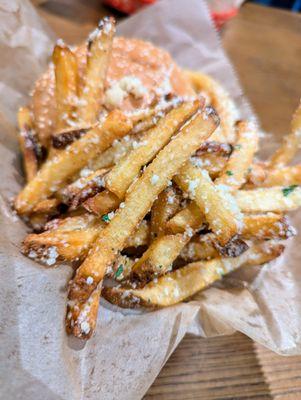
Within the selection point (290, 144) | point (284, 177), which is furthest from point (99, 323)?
point (290, 144)

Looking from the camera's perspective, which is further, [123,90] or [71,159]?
[123,90]

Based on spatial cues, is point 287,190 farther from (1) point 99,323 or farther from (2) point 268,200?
(1) point 99,323

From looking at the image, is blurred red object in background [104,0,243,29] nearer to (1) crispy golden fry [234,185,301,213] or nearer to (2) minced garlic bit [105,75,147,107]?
(2) minced garlic bit [105,75,147,107]

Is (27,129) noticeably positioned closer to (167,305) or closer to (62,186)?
(62,186)

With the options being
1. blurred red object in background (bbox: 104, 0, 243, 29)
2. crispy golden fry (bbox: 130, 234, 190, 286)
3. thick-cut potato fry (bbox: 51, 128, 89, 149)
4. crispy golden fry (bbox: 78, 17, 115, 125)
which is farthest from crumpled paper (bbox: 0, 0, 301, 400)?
blurred red object in background (bbox: 104, 0, 243, 29)

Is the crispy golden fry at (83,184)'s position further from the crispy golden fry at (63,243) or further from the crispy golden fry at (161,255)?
the crispy golden fry at (161,255)

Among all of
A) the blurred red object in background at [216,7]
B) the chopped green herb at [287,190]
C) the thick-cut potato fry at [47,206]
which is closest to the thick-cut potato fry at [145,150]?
the thick-cut potato fry at [47,206]
